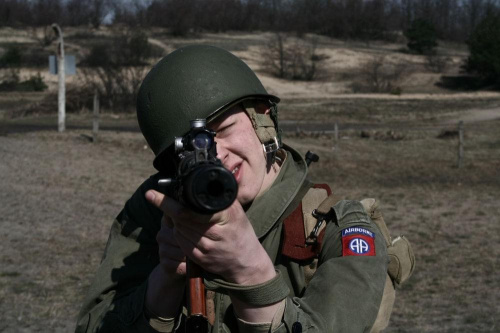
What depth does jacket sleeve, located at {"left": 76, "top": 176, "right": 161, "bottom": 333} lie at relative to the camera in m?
2.22

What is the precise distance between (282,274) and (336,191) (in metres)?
13.0

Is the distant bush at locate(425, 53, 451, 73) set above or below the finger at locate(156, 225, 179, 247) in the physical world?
below

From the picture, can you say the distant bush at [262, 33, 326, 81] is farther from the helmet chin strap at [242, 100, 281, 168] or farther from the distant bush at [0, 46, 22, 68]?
the helmet chin strap at [242, 100, 281, 168]

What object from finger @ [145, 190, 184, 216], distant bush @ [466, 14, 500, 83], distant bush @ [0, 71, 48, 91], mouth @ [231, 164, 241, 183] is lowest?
distant bush @ [0, 71, 48, 91]

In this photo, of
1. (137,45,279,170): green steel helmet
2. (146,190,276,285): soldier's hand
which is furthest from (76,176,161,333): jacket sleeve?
(146,190,276,285): soldier's hand

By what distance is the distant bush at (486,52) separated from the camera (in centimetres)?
5804

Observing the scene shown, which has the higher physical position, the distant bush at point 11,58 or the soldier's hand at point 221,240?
the soldier's hand at point 221,240

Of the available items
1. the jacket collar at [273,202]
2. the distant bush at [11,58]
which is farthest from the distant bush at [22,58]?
the jacket collar at [273,202]

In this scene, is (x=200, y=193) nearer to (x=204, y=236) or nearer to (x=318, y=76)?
(x=204, y=236)

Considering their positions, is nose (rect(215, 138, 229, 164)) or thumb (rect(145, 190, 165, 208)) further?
nose (rect(215, 138, 229, 164))

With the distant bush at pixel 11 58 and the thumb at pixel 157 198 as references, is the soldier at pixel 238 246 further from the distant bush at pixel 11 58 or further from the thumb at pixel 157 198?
the distant bush at pixel 11 58

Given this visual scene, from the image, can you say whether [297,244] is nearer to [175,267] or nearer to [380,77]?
[175,267]

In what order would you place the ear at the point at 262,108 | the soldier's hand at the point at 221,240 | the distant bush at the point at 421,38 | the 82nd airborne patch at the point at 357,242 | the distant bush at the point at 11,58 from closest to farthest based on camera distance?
the soldier's hand at the point at 221,240 → the 82nd airborne patch at the point at 357,242 → the ear at the point at 262,108 → the distant bush at the point at 11,58 → the distant bush at the point at 421,38

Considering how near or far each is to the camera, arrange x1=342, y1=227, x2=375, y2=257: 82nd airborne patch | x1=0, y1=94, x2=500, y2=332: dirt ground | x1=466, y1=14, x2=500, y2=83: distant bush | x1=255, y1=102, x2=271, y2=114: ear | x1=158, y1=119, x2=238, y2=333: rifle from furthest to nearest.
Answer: x1=466, y1=14, x2=500, y2=83: distant bush
x1=0, y1=94, x2=500, y2=332: dirt ground
x1=255, y1=102, x2=271, y2=114: ear
x1=342, y1=227, x2=375, y2=257: 82nd airborne patch
x1=158, y1=119, x2=238, y2=333: rifle
